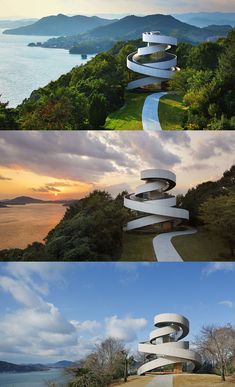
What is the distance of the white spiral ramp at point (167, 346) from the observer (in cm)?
998

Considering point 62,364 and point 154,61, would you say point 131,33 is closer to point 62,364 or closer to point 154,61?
point 154,61

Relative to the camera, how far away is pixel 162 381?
9.84 m

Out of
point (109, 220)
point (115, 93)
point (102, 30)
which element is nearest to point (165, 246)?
point (109, 220)

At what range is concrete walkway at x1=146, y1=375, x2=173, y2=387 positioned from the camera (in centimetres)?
979

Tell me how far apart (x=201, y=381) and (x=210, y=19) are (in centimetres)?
417

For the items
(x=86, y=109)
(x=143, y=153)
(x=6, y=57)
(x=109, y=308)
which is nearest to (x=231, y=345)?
(x=109, y=308)

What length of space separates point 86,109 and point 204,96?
1.30 m

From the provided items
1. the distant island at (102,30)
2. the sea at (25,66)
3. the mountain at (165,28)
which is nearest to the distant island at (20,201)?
the sea at (25,66)

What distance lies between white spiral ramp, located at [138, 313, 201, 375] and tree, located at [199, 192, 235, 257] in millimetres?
1253

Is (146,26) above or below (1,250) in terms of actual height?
above

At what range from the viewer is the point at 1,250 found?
32.4ft

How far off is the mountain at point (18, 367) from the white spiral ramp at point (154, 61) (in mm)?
3521

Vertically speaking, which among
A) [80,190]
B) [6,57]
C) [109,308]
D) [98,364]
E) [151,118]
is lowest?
[98,364]

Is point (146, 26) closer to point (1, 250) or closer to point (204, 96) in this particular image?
point (204, 96)
